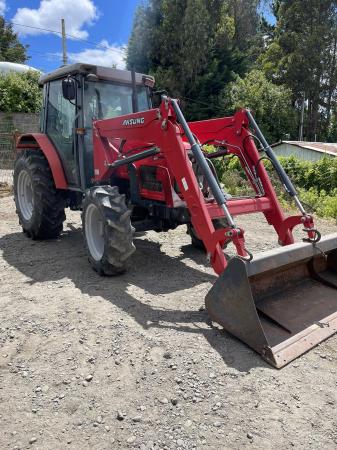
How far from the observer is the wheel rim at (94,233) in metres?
4.80

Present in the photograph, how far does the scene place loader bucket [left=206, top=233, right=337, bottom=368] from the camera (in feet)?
10.0

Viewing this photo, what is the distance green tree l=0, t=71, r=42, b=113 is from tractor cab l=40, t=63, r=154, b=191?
1375 centimetres

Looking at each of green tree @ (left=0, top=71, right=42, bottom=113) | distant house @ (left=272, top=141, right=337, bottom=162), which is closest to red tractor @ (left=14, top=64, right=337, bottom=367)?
distant house @ (left=272, top=141, right=337, bottom=162)

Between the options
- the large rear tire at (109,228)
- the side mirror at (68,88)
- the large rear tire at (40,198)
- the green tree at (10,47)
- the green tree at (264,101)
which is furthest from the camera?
the green tree at (10,47)

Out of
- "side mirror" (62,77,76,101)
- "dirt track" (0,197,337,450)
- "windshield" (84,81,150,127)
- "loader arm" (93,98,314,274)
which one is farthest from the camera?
"windshield" (84,81,150,127)

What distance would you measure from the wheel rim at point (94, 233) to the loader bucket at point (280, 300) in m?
1.88

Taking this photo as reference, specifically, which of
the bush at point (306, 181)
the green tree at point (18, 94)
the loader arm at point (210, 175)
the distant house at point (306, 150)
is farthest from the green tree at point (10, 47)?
the loader arm at point (210, 175)

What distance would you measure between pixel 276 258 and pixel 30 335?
2.11 metres

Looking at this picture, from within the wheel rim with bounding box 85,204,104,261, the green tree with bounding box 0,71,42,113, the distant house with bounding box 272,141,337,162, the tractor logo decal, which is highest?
the green tree with bounding box 0,71,42,113

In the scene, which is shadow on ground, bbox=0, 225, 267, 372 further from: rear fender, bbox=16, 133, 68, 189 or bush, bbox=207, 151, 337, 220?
bush, bbox=207, 151, 337, 220

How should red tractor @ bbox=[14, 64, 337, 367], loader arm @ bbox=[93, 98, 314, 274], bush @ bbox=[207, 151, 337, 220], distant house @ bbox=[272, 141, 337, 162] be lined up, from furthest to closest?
distant house @ bbox=[272, 141, 337, 162]
bush @ bbox=[207, 151, 337, 220]
loader arm @ bbox=[93, 98, 314, 274]
red tractor @ bbox=[14, 64, 337, 367]

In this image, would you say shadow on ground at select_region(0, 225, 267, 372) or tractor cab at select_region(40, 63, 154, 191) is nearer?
shadow on ground at select_region(0, 225, 267, 372)

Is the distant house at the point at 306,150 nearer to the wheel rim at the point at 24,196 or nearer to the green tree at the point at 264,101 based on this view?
the green tree at the point at 264,101

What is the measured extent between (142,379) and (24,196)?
4.68 m
